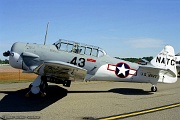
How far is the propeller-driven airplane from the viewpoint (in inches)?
374

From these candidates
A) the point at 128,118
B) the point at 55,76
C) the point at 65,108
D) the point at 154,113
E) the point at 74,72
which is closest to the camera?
the point at 128,118

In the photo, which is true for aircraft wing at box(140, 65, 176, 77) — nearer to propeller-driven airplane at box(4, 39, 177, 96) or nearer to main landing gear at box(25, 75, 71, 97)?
propeller-driven airplane at box(4, 39, 177, 96)

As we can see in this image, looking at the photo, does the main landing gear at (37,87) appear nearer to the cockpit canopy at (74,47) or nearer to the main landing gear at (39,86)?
the main landing gear at (39,86)

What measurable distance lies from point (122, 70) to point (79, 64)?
7.82 ft

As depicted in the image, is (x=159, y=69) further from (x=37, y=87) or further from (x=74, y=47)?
(x=37, y=87)

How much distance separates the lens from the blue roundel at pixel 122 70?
1129 cm

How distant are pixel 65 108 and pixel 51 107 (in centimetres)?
48

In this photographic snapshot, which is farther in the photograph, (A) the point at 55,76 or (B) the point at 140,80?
(B) the point at 140,80

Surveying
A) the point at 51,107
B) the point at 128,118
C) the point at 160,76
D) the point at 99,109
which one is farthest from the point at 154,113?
the point at 160,76

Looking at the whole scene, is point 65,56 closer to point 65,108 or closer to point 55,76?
point 55,76

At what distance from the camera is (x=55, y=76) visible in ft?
31.8

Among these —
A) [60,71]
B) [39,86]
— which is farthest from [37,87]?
[60,71]

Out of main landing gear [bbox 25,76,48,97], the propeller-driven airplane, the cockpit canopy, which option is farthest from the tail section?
main landing gear [bbox 25,76,48,97]

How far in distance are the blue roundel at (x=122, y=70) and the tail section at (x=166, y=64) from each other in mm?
1800
